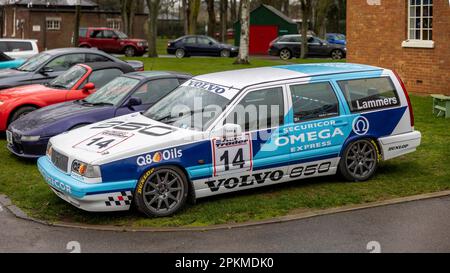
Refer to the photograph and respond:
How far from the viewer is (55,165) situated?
8.41m

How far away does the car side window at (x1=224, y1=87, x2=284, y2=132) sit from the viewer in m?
8.53

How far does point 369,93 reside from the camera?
955 cm

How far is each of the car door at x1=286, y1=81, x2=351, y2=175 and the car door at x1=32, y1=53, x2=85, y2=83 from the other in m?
7.71

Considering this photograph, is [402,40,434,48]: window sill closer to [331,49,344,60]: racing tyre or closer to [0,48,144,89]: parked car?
[0,48,144,89]: parked car

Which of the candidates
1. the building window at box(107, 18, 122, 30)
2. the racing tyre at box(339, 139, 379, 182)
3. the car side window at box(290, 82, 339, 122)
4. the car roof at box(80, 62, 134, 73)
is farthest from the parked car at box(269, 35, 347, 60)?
the car side window at box(290, 82, 339, 122)

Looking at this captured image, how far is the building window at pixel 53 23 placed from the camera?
57.2m

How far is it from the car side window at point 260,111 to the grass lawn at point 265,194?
37.0 inches

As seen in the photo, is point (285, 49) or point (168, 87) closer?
point (168, 87)

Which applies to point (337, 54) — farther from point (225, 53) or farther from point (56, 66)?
point (56, 66)

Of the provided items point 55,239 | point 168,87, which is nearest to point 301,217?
point 55,239

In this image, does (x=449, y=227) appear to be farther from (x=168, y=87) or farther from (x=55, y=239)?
(x=168, y=87)

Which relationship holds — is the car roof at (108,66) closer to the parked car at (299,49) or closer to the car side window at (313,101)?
the car side window at (313,101)
